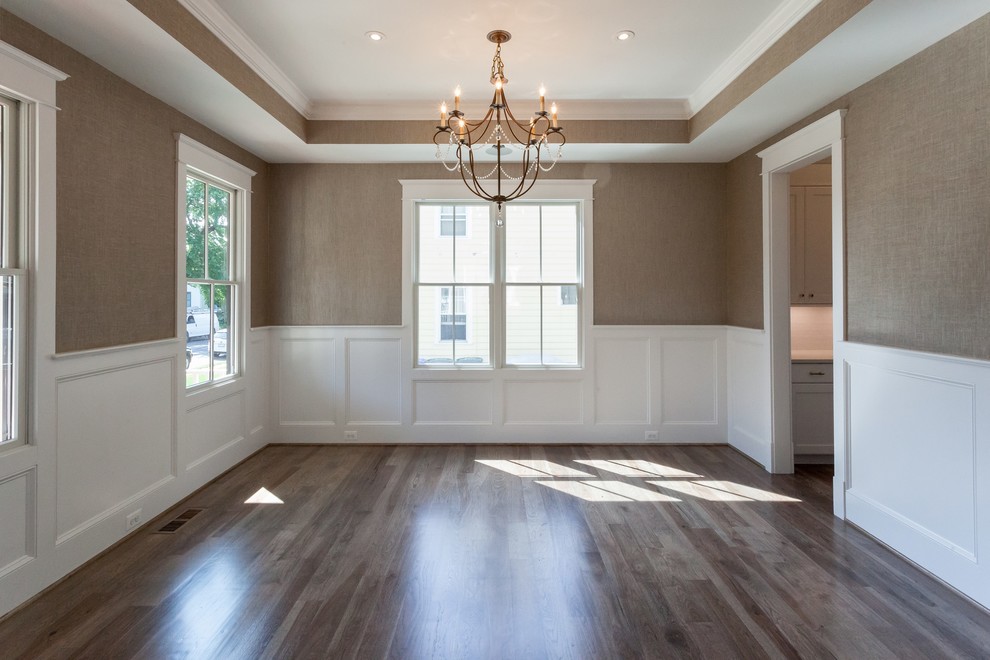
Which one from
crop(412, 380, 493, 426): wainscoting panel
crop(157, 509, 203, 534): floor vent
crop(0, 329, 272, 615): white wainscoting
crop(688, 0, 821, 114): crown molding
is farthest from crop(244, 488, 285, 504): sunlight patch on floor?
crop(688, 0, 821, 114): crown molding

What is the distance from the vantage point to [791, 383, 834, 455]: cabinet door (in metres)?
4.32

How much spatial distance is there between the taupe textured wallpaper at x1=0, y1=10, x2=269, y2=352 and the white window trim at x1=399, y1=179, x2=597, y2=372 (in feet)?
6.09

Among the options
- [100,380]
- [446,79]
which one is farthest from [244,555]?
[446,79]

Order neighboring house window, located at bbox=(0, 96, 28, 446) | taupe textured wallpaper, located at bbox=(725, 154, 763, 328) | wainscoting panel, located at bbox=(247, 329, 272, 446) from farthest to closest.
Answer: wainscoting panel, located at bbox=(247, 329, 272, 446)
taupe textured wallpaper, located at bbox=(725, 154, 763, 328)
neighboring house window, located at bbox=(0, 96, 28, 446)

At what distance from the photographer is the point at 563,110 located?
14.2ft

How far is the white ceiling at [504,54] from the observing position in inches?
99.3

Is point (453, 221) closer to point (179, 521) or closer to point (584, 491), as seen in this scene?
point (584, 491)

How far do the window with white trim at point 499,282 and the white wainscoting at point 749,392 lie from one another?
1.41 meters

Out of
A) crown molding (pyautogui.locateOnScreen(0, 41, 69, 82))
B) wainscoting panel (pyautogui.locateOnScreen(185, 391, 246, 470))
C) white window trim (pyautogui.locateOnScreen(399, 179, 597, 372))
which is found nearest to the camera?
crown molding (pyautogui.locateOnScreen(0, 41, 69, 82))

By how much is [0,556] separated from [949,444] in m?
4.31

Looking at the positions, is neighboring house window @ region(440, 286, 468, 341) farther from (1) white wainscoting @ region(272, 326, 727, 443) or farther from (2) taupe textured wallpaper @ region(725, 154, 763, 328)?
(2) taupe textured wallpaper @ region(725, 154, 763, 328)

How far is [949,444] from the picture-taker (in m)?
2.55

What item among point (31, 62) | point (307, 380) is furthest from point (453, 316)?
point (31, 62)

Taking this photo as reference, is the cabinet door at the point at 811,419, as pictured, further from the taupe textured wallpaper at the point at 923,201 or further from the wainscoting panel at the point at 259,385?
the wainscoting panel at the point at 259,385
